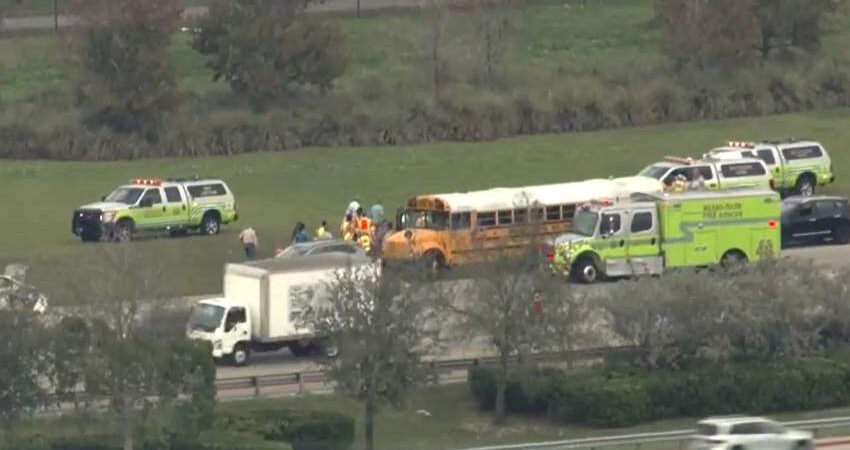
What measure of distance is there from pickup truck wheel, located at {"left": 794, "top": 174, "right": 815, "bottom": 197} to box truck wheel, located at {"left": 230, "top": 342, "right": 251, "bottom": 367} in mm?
20119

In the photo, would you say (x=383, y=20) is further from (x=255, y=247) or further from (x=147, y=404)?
(x=147, y=404)

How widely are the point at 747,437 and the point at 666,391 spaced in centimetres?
802

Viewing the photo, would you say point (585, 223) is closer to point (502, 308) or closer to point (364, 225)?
point (364, 225)

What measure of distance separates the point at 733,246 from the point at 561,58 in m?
26.7

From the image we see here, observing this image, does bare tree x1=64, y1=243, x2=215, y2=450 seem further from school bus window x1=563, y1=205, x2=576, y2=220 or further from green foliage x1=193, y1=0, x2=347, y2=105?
green foliage x1=193, y1=0, x2=347, y2=105

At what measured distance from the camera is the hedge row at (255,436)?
154 ft

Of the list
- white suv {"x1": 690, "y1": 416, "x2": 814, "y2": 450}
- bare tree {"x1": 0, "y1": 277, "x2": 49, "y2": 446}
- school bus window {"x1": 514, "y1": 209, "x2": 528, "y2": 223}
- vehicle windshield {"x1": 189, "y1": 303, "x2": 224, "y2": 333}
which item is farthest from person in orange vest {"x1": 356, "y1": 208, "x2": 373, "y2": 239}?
white suv {"x1": 690, "y1": 416, "x2": 814, "y2": 450}

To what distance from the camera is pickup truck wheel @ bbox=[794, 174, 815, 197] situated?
2734 inches

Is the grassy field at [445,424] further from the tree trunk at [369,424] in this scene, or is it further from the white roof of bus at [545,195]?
the white roof of bus at [545,195]

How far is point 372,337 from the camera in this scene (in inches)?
1984

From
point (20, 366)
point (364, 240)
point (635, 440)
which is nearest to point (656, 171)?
point (364, 240)

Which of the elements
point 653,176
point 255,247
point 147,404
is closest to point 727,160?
point 653,176

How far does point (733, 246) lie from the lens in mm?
61062

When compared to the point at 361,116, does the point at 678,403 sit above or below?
below
